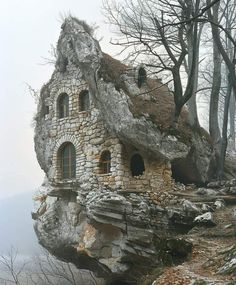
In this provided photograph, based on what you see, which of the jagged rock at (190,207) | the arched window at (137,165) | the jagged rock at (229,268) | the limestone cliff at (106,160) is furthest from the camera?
the arched window at (137,165)

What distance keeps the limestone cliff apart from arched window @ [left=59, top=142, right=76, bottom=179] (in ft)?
0.15

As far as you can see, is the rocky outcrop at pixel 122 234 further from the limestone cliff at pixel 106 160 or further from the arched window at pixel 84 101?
the arched window at pixel 84 101

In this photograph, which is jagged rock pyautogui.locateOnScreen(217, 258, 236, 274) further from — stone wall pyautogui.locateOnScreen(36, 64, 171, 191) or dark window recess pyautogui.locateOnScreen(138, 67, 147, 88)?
dark window recess pyautogui.locateOnScreen(138, 67, 147, 88)

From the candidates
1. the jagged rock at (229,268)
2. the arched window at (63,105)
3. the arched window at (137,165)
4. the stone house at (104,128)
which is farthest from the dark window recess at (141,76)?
the jagged rock at (229,268)

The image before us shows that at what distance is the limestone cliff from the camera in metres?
11.7

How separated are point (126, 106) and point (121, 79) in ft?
5.22

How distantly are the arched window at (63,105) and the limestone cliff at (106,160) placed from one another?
5 cm

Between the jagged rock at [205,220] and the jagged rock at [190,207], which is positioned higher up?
the jagged rock at [190,207]

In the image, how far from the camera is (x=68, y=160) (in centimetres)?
1714

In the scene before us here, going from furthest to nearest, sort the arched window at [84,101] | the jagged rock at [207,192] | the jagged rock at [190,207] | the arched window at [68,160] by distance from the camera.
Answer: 1. the arched window at [68,160]
2. the arched window at [84,101]
3. the jagged rock at [207,192]
4. the jagged rock at [190,207]

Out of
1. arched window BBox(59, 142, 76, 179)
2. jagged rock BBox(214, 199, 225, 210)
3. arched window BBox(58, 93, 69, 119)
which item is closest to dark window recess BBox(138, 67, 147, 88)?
arched window BBox(58, 93, 69, 119)

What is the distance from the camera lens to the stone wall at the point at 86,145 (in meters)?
14.6

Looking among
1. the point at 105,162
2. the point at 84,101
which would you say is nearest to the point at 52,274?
the point at 105,162

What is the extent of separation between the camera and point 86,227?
588 inches
